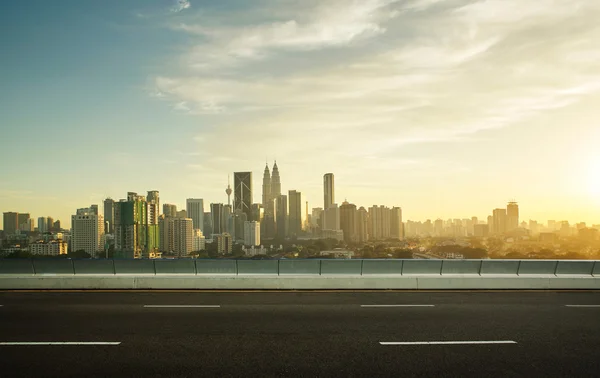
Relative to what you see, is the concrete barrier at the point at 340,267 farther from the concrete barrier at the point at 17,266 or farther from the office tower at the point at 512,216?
the office tower at the point at 512,216

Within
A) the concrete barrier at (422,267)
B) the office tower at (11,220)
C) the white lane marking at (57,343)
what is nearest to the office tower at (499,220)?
the concrete barrier at (422,267)

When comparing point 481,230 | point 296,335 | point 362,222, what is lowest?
point 481,230

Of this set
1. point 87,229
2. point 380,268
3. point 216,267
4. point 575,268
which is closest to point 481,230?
point 87,229

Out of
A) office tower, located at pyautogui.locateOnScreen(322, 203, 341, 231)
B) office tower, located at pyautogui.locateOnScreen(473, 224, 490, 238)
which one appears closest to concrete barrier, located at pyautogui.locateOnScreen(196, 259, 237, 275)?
office tower, located at pyautogui.locateOnScreen(473, 224, 490, 238)

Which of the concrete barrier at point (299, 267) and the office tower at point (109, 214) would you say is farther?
the office tower at point (109, 214)

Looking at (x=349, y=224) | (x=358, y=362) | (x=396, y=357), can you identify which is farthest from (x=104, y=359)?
(x=349, y=224)

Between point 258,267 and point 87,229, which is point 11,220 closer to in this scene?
point 87,229
